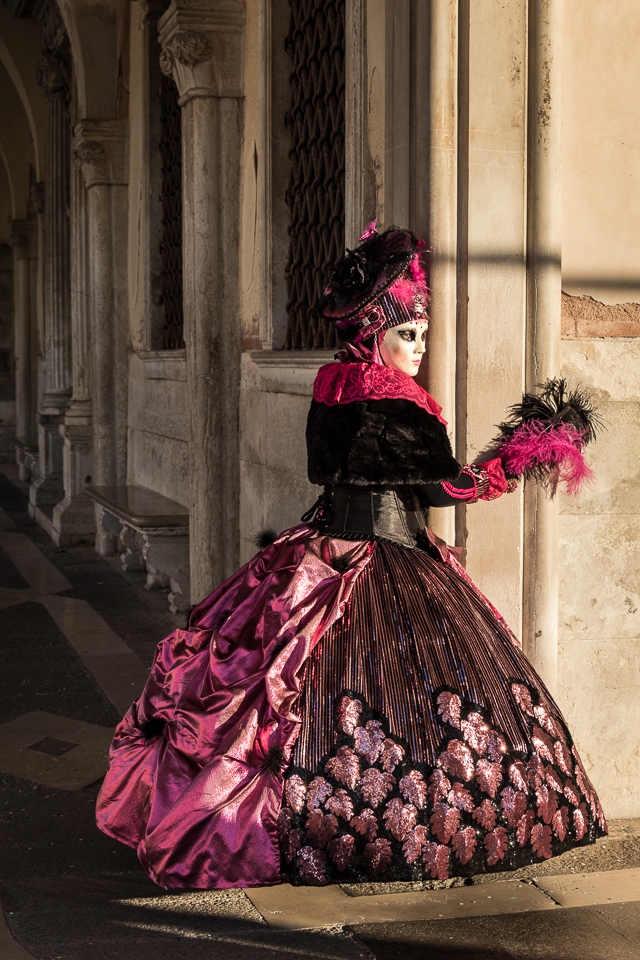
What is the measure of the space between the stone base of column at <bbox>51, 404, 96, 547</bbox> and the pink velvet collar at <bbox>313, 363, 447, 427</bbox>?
21.3ft

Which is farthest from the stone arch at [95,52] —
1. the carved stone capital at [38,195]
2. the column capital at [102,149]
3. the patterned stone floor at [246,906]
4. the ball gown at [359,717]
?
the ball gown at [359,717]

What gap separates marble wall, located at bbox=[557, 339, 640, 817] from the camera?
3.38 meters

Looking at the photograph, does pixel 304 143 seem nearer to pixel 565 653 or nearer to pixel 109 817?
pixel 565 653

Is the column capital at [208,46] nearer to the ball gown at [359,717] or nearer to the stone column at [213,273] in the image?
the stone column at [213,273]

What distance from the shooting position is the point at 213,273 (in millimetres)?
5695

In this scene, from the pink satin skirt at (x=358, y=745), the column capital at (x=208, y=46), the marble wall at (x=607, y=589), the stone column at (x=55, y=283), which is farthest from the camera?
the stone column at (x=55, y=283)

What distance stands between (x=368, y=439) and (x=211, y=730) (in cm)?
84

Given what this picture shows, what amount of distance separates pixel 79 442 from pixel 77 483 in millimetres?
346

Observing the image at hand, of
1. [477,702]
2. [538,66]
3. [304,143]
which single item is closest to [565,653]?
[477,702]

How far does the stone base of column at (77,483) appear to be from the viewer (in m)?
9.05

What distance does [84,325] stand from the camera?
9047mm

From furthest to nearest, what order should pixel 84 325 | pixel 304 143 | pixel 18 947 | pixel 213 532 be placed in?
pixel 84 325
pixel 213 532
pixel 304 143
pixel 18 947

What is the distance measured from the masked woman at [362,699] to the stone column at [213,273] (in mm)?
2692

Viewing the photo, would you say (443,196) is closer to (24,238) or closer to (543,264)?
(543,264)
